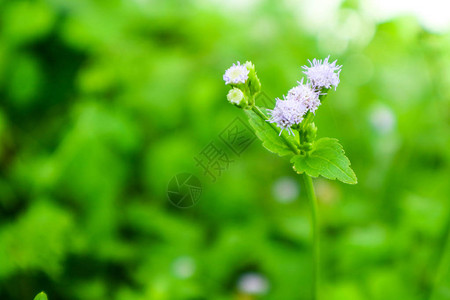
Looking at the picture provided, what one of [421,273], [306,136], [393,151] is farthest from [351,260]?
[306,136]

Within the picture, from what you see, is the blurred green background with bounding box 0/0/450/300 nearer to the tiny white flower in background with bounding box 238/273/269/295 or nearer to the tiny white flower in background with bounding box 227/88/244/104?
the tiny white flower in background with bounding box 238/273/269/295

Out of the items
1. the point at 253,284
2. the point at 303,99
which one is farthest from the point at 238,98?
the point at 253,284

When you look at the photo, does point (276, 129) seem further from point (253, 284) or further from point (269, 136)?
point (253, 284)

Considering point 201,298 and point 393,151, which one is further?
point 393,151

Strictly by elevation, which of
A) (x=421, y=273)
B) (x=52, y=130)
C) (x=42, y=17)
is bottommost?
(x=52, y=130)

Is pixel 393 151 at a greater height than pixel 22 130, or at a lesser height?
greater

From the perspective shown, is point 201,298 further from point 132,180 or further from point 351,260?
point 132,180
